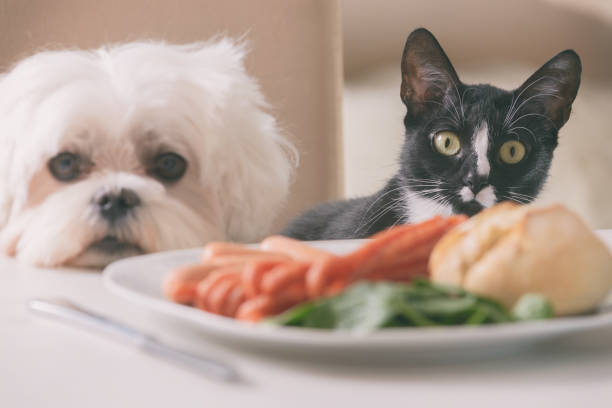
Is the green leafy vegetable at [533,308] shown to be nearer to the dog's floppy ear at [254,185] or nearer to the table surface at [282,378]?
the table surface at [282,378]

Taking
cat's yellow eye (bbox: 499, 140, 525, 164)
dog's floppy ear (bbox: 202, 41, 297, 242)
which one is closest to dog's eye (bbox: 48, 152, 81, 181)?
dog's floppy ear (bbox: 202, 41, 297, 242)

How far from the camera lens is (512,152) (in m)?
1.44

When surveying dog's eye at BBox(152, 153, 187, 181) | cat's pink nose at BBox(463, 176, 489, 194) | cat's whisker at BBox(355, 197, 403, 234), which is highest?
dog's eye at BBox(152, 153, 187, 181)

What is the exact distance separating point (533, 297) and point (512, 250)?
0.04 metres

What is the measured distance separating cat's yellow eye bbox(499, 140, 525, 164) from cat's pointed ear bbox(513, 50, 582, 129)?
0.25 feet

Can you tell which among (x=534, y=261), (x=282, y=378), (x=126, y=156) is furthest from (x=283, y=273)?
(x=126, y=156)

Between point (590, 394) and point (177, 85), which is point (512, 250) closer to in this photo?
point (590, 394)

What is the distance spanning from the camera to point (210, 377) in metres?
0.43

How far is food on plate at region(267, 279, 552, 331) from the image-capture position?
433 millimetres

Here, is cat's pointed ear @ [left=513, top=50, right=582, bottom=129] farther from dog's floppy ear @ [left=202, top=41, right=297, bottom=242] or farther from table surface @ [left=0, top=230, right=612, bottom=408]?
table surface @ [left=0, top=230, right=612, bottom=408]

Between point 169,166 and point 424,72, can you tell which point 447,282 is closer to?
point 169,166

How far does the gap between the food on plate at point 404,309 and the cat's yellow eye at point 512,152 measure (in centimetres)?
100

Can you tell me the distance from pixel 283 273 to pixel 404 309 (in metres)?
0.10

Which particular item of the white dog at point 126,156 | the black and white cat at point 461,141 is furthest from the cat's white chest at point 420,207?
the white dog at point 126,156
